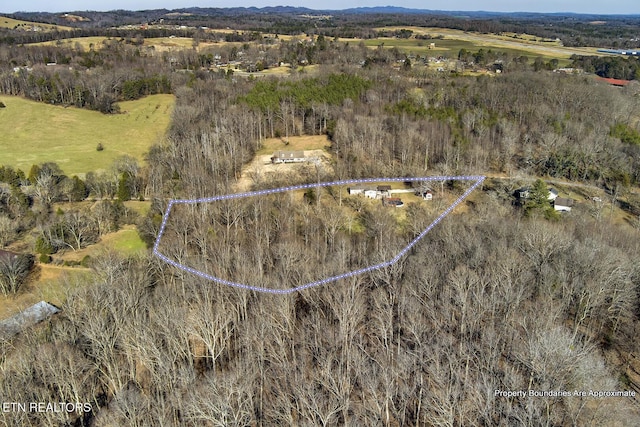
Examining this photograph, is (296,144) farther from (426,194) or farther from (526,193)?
(526,193)

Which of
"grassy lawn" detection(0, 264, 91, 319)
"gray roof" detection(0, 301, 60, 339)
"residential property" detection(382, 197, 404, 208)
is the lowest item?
"grassy lawn" detection(0, 264, 91, 319)

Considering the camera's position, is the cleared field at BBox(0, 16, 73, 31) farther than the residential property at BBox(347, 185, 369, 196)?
Yes

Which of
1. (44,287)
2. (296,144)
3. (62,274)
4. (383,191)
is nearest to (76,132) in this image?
(296,144)

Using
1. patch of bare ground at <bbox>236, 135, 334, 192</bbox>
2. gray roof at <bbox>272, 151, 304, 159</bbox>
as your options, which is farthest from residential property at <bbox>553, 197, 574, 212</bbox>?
gray roof at <bbox>272, 151, 304, 159</bbox>

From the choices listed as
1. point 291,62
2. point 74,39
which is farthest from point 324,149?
point 74,39

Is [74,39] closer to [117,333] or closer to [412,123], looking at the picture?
[412,123]

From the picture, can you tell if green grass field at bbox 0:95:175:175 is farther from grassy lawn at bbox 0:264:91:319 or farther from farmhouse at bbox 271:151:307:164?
grassy lawn at bbox 0:264:91:319

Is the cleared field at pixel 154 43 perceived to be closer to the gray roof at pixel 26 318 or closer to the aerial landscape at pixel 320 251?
the aerial landscape at pixel 320 251
